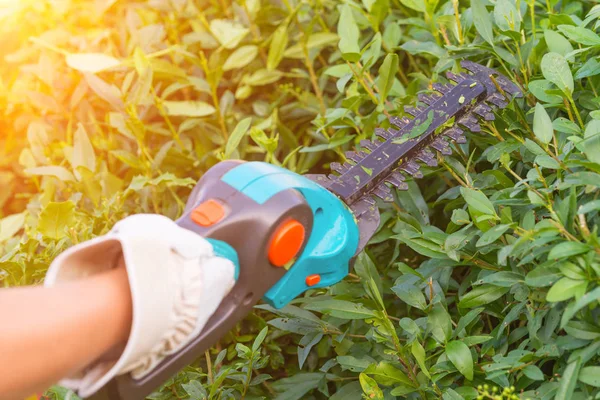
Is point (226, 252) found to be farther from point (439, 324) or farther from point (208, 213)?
point (439, 324)

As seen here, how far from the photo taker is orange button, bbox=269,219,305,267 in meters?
1.32

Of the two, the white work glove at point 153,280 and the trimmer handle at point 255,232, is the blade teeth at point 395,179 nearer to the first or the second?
the trimmer handle at point 255,232

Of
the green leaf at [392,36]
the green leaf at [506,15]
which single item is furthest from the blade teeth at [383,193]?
the green leaf at [392,36]

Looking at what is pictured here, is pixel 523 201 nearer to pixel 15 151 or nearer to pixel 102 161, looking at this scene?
pixel 102 161

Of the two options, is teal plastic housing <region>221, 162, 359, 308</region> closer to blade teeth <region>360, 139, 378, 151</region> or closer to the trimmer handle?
Result: the trimmer handle

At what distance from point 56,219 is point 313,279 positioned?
748 mm

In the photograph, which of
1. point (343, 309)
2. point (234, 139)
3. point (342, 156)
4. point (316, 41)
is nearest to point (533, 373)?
point (343, 309)

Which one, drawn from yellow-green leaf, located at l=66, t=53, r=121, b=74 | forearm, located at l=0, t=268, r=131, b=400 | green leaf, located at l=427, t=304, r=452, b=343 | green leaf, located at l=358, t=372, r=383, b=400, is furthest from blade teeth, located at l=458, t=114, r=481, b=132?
yellow-green leaf, located at l=66, t=53, r=121, b=74

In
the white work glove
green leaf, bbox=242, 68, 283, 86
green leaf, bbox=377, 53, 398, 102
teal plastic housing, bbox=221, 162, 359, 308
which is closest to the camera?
the white work glove

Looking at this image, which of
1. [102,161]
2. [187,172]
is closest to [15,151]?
[102,161]

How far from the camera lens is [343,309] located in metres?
1.54

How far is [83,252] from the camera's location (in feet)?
3.89

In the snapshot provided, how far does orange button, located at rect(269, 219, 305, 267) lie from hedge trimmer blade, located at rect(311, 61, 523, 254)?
0.78 ft

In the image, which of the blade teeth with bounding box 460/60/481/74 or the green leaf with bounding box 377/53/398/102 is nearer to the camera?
the blade teeth with bounding box 460/60/481/74
